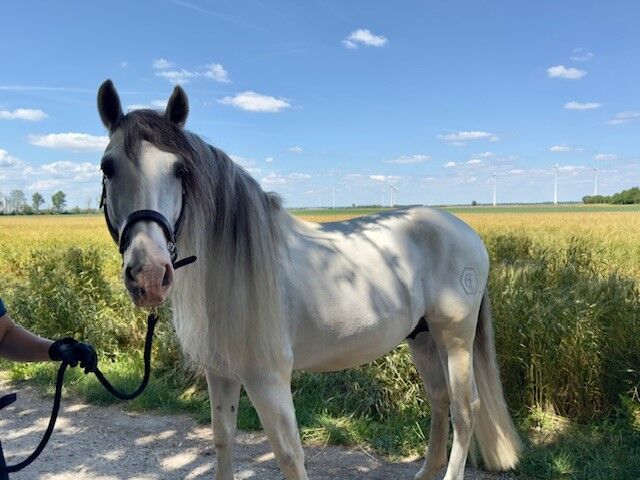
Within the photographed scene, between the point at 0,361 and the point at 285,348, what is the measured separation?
17.6ft

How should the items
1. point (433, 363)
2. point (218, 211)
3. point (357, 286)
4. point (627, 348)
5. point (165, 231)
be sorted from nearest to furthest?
point (165, 231) < point (218, 211) < point (357, 286) < point (433, 363) < point (627, 348)

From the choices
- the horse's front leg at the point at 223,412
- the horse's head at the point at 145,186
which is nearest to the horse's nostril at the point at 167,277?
the horse's head at the point at 145,186

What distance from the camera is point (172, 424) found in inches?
173

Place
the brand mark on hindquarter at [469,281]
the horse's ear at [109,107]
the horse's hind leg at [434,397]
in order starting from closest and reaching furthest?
the horse's ear at [109,107] → the brand mark on hindquarter at [469,281] → the horse's hind leg at [434,397]

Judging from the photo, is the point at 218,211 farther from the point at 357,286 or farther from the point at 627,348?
the point at 627,348

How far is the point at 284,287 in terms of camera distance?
2334mm

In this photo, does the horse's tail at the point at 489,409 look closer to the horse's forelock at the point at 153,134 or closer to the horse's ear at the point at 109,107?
the horse's forelock at the point at 153,134

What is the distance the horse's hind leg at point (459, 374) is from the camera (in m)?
2.99

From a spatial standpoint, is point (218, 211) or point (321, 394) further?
point (321, 394)

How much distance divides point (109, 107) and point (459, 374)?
2.38 meters

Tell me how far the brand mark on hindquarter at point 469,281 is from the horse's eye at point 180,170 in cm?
180

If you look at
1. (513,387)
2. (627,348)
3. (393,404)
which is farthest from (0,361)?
(627,348)

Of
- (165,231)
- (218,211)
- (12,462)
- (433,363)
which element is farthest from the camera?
(12,462)

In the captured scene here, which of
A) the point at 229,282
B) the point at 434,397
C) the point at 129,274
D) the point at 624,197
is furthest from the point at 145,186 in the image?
the point at 624,197
